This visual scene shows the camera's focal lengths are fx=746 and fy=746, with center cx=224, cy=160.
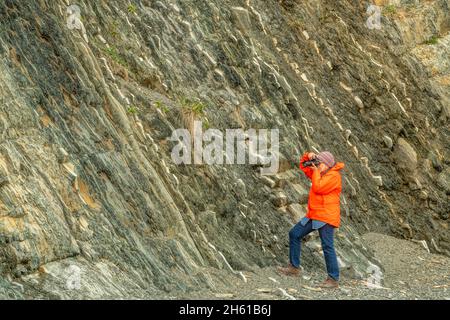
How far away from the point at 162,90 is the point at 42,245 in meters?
4.97

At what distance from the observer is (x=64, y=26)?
35.7 feet

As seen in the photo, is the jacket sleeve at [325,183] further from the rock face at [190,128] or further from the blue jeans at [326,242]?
the rock face at [190,128]

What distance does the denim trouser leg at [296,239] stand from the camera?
408 inches

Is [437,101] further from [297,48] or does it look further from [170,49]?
[170,49]

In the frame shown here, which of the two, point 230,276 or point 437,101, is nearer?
point 230,276

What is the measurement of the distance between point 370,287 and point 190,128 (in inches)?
146

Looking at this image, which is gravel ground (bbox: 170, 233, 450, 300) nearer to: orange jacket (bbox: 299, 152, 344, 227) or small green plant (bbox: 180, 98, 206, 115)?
orange jacket (bbox: 299, 152, 344, 227)

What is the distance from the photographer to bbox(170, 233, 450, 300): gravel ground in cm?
946

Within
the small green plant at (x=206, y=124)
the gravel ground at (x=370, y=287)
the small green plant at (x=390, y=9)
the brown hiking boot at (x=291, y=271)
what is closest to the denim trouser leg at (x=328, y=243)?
the gravel ground at (x=370, y=287)

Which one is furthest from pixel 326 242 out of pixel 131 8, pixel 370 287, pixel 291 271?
pixel 131 8

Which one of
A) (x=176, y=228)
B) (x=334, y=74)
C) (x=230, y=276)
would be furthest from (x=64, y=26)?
(x=334, y=74)

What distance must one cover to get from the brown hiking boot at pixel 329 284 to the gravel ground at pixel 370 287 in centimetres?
9

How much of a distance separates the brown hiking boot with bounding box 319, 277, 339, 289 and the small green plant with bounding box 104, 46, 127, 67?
4860 millimetres

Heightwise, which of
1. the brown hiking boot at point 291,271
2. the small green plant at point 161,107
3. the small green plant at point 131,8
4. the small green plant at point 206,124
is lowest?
the brown hiking boot at point 291,271
